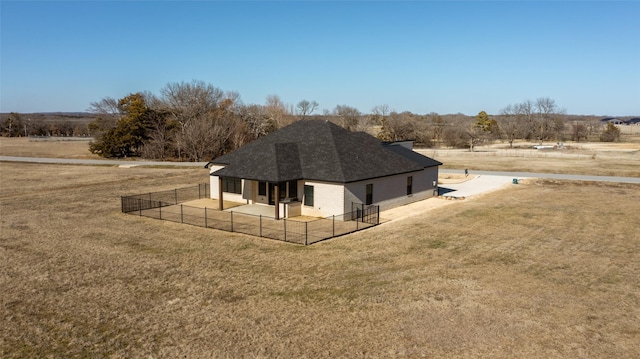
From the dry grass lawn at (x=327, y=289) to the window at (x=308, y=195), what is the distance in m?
5.21

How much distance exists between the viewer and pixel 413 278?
54.7 feet

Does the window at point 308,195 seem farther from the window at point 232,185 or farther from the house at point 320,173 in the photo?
the window at point 232,185

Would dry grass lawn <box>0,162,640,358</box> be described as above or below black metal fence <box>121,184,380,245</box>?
below

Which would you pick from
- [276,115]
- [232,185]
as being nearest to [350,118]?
[276,115]

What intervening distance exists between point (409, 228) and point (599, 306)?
36.9 ft

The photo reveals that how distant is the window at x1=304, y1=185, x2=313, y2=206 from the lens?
91.2 feet

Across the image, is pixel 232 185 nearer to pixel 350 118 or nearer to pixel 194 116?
pixel 194 116

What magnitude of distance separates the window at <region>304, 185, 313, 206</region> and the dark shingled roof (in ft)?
2.72

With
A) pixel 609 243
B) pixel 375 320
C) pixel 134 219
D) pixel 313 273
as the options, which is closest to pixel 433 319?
pixel 375 320

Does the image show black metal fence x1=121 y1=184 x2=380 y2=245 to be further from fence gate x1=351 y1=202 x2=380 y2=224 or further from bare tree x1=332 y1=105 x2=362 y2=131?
bare tree x1=332 y1=105 x2=362 y2=131

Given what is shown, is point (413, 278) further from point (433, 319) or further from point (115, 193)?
point (115, 193)

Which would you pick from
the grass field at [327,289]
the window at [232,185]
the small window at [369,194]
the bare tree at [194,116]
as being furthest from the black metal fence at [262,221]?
the bare tree at [194,116]

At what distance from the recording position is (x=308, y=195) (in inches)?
1099

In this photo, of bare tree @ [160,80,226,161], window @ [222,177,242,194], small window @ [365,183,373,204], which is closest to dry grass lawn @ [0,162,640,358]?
small window @ [365,183,373,204]
